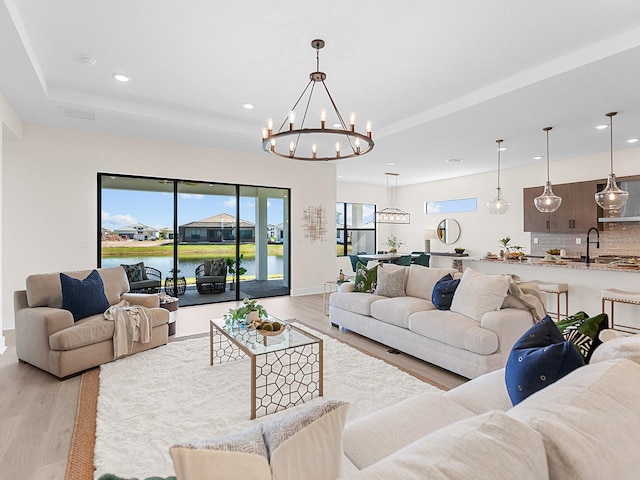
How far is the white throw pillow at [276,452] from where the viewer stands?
2.33 feet

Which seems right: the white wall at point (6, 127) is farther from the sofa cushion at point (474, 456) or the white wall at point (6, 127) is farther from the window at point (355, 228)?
the window at point (355, 228)

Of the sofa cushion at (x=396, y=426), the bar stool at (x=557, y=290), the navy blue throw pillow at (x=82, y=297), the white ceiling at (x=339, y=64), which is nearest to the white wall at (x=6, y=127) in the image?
the white ceiling at (x=339, y=64)

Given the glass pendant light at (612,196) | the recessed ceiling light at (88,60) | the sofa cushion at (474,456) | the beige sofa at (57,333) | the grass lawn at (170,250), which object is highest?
the recessed ceiling light at (88,60)

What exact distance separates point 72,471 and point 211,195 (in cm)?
522

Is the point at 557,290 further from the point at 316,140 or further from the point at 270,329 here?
the point at 316,140

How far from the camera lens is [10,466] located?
2.04 metres

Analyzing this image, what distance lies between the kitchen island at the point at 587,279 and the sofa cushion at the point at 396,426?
3.97 metres

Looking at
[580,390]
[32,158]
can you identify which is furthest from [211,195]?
[580,390]

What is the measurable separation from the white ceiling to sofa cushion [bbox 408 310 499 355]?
8.33ft

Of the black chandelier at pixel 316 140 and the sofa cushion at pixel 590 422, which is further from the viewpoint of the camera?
the black chandelier at pixel 316 140

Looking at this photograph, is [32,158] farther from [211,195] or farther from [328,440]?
[328,440]

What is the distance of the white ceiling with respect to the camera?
9.28ft

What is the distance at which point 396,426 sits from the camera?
5.20 feet

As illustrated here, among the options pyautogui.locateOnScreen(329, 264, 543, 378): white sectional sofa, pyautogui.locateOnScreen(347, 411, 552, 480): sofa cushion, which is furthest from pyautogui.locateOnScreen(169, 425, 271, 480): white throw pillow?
pyautogui.locateOnScreen(329, 264, 543, 378): white sectional sofa
